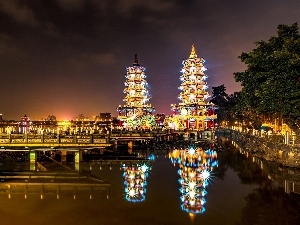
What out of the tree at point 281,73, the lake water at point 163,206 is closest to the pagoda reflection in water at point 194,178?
the lake water at point 163,206

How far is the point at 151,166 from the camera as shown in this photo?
3012 centimetres

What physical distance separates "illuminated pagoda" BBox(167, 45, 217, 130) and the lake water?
51.5 metres

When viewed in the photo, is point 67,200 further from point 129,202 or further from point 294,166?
point 294,166

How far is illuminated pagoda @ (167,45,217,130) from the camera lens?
75688mm

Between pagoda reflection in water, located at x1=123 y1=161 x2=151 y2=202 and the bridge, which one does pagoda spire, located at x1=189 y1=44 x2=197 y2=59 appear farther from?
the bridge

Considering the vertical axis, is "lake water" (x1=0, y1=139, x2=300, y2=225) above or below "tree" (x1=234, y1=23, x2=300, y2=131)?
below

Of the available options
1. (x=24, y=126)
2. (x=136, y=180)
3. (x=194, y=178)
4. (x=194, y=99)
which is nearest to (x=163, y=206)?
(x=136, y=180)

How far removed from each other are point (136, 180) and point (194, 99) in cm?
5485

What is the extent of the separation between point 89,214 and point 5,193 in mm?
7160

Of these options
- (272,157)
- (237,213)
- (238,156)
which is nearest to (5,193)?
(237,213)

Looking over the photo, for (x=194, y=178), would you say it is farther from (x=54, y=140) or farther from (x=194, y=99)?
(x=194, y=99)

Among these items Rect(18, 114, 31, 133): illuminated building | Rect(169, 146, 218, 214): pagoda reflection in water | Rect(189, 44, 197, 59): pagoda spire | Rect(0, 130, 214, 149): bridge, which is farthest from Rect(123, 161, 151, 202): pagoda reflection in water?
Rect(189, 44, 197, 59): pagoda spire

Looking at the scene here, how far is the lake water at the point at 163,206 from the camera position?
14648 millimetres

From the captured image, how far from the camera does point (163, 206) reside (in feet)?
55.5
